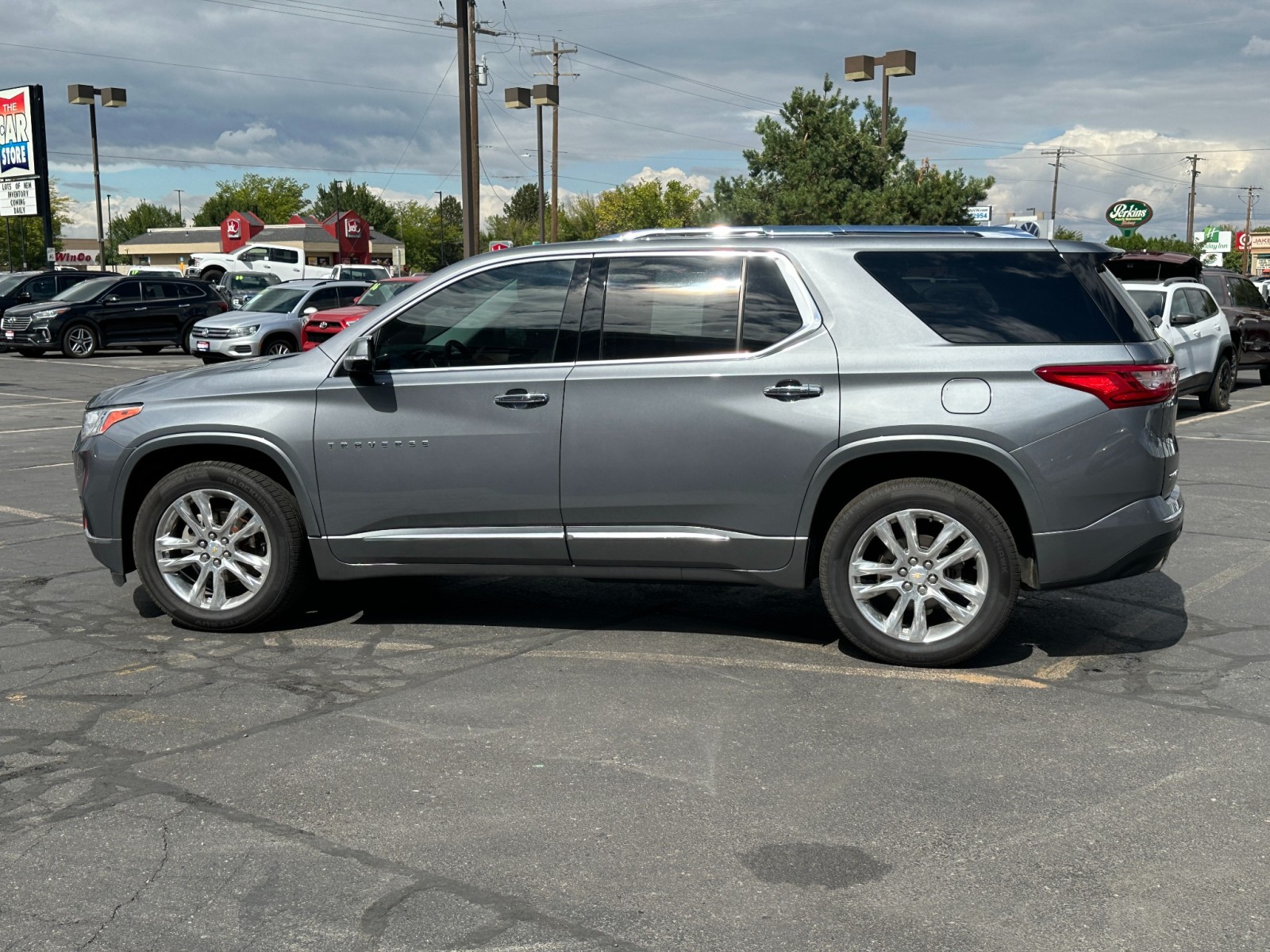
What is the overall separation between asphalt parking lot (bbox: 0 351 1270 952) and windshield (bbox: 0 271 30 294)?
28247 millimetres

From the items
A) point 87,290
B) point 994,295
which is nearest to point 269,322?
point 87,290

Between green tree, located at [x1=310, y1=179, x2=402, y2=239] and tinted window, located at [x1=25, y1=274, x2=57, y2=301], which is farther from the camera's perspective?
green tree, located at [x1=310, y1=179, x2=402, y2=239]

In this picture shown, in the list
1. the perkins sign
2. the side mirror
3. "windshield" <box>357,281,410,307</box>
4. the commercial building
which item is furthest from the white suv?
the commercial building

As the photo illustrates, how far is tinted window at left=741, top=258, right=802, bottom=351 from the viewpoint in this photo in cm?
563

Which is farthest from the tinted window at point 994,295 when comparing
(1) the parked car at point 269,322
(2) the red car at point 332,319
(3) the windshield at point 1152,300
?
(1) the parked car at point 269,322

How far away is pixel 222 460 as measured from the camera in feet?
20.2

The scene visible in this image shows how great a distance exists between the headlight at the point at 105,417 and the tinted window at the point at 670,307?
225 cm

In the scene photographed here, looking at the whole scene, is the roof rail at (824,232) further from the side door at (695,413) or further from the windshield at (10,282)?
the windshield at (10,282)

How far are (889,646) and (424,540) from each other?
6.77ft

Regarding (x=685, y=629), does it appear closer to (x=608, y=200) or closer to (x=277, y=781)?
(x=277, y=781)

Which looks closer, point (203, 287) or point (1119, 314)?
point (1119, 314)

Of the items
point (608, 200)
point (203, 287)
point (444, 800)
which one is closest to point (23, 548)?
point (444, 800)

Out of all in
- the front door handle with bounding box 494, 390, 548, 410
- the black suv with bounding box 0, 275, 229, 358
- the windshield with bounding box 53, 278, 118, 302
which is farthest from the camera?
the windshield with bounding box 53, 278, 118, 302

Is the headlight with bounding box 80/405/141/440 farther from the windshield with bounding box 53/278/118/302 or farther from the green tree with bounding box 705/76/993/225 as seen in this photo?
the green tree with bounding box 705/76/993/225
